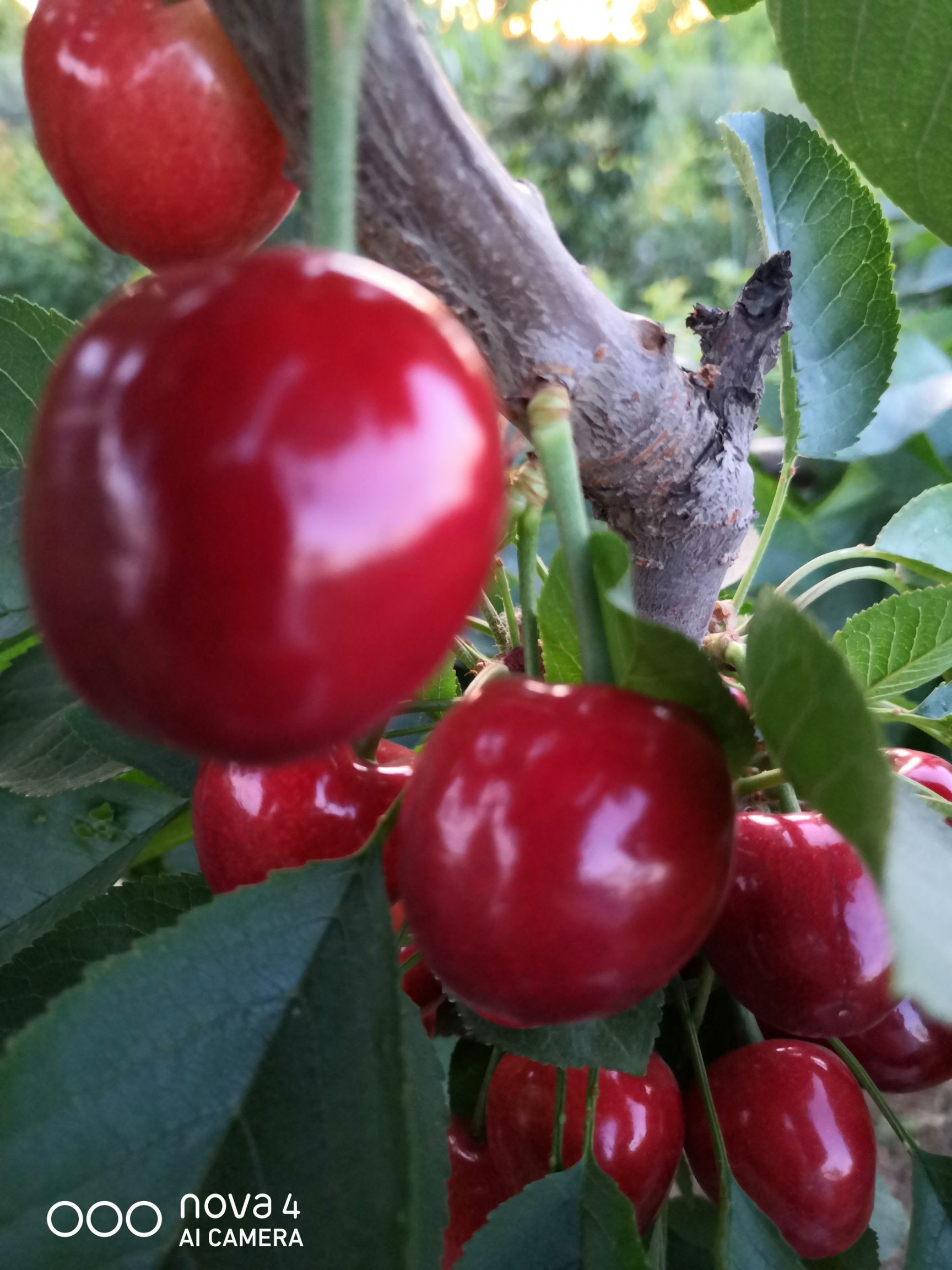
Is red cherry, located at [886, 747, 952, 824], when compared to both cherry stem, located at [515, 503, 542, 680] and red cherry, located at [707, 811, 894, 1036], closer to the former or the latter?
red cherry, located at [707, 811, 894, 1036]

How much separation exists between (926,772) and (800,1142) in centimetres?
16

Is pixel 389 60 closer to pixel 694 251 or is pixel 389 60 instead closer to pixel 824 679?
pixel 824 679

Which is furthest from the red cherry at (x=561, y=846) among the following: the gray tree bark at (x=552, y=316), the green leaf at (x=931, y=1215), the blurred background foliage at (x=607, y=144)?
the blurred background foliage at (x=607, y=144)

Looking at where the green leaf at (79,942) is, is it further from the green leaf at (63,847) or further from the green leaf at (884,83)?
the green leaf at (884,83)

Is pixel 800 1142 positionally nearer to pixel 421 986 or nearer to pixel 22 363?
pixel 421 986

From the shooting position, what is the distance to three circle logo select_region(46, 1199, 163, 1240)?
0.25 metres

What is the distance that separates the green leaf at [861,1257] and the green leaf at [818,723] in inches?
15.5

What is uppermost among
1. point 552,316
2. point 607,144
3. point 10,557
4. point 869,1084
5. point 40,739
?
point 607,144

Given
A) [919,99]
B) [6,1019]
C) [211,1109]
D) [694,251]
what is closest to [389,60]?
[919,99]

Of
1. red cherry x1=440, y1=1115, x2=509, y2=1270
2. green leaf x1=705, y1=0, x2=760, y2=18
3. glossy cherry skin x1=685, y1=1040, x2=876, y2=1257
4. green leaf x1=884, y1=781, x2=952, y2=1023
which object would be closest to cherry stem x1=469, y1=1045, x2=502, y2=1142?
red cherry x1=440, y1=1115, x2=509, y2=1270

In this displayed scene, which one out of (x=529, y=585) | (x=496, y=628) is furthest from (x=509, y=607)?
(x=529, y=585)

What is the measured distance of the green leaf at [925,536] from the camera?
0.50 m

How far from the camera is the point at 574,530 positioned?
0.23 metres

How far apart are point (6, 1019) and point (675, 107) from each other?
4349 millimetres
